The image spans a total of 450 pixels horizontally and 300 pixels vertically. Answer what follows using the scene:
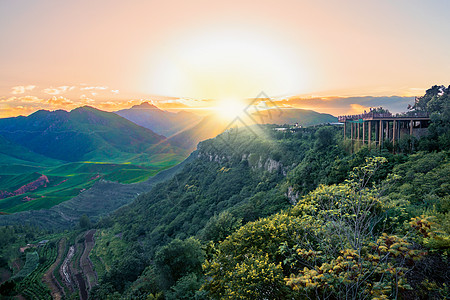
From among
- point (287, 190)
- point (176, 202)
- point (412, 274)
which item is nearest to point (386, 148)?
point (287, 190)

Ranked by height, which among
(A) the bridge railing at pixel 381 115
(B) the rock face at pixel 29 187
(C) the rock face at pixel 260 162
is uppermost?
(A) the bridge railing at pixel 381 115

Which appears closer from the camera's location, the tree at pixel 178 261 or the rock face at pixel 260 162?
the tree at pixel 178 261

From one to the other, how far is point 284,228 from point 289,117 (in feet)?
479

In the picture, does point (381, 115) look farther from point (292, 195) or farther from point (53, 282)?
point (53, 282)

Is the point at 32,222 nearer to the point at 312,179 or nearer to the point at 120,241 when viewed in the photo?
the point at 120,241

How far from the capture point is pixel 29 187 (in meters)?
169

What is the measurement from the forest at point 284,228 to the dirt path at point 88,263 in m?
1.38

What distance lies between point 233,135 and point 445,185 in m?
70.7

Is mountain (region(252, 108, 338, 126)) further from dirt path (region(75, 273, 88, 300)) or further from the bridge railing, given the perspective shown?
dirt path (region(75, 273, 88, 300))

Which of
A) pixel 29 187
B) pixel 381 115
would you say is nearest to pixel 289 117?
pixel 381 115

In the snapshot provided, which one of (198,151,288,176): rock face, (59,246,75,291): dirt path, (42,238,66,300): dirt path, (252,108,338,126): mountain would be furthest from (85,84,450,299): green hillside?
(252,108,338,126): mountain

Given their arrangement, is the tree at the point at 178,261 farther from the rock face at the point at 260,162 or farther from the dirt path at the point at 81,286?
the dirt path at the point at 81,286

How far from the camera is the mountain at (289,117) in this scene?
109588 millimetres

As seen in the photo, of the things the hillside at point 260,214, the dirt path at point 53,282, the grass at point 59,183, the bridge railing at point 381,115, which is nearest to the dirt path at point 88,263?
the hillside at point 260,214
